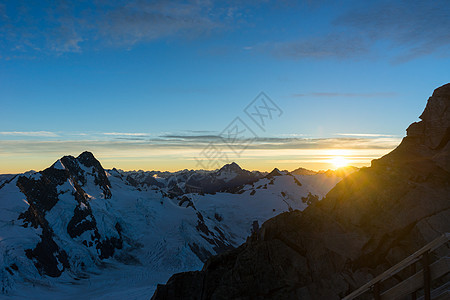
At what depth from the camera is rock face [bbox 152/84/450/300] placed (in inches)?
714

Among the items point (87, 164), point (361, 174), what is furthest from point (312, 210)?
point (87, 164)

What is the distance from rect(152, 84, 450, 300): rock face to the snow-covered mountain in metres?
52.3

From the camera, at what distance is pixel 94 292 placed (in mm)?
75062

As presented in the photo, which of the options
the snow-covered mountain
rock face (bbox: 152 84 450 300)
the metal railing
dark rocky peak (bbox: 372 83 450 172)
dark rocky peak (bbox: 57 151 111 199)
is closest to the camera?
the metal railing

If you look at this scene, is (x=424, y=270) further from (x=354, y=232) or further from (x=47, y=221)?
(x=47, y=221)

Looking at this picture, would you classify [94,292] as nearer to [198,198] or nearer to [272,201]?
[198,198]

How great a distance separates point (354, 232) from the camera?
2002 centimetres

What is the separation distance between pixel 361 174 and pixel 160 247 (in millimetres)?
95569

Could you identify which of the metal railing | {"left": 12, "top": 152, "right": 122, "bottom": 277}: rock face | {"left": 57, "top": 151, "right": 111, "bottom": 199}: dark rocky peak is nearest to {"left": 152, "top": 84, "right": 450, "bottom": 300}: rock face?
the metal railing

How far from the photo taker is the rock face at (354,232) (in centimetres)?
1812

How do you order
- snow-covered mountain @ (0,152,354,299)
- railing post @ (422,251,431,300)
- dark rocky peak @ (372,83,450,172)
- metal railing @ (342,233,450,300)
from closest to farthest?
metal railing @ (342,233,450,300)
railing post @ (422,251,431,300)
dark rocky peak @ (372,83,450,172)
snow-covered mountain @ (0,152,354,299)

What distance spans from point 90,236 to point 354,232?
98.2 meters

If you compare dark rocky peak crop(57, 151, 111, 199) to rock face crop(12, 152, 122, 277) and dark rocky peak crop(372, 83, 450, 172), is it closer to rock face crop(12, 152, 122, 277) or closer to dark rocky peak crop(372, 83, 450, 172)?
rock face crop(12, 152, 122, 277)

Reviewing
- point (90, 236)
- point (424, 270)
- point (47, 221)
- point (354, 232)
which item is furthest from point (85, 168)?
point (424, 270)
